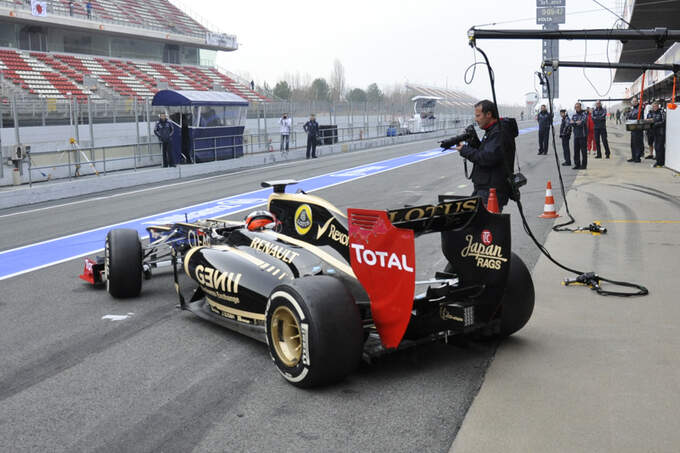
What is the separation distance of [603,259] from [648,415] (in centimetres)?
472

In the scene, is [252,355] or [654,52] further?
[654,52]

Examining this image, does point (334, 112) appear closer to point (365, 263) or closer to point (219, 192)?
point (219, 192)

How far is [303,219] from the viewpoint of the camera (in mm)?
6027

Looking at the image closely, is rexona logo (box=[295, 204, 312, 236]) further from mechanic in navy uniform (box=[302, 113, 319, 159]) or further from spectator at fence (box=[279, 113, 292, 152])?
spectator at fence (box=[279, 113, 292, 152])

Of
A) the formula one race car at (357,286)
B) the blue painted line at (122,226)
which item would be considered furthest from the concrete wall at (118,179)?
the formula one race car at (357,286)

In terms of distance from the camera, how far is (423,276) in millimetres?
7496

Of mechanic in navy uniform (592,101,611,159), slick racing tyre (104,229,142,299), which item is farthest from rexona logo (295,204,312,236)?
mechanic in navy uniform (592,101,611,159)

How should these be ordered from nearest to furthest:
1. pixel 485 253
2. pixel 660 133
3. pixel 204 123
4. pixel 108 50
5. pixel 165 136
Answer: pixel 485 253, pixel 660 133, pixel 165 136, pixel 204 123, pixel 108 50

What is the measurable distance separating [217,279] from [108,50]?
152 ft

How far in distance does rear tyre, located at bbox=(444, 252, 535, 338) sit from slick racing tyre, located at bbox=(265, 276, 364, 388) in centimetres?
130

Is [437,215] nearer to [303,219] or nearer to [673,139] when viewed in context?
[303,219]

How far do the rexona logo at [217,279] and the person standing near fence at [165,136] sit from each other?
61.6 feet

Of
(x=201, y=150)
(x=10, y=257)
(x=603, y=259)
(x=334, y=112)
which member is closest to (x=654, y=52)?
(x=334, y=112)

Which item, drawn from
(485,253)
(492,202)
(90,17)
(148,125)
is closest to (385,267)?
(485,253)
